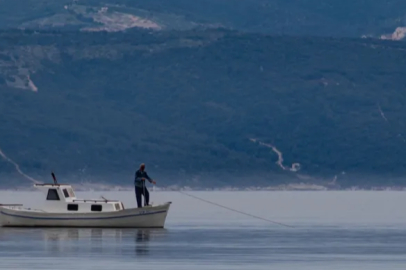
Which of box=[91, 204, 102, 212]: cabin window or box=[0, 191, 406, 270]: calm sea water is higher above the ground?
box=[91, 204, 102, 212]: cabin window

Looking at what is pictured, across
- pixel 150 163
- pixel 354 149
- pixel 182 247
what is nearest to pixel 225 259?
pixel 182 247

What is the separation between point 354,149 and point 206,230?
130410mm

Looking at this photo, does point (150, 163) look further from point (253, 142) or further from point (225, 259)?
point (225, 259)

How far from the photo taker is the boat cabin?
193ft

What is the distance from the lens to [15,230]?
189 feet

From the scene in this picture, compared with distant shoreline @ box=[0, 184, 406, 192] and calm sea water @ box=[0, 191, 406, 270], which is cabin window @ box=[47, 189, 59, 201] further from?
distant shoreline @ box=[0, 184, 406, 192]

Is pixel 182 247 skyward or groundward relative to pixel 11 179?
groundward

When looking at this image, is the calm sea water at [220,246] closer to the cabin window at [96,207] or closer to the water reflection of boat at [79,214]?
the water reflection of boat at [79,214]

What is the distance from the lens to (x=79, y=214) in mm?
58688

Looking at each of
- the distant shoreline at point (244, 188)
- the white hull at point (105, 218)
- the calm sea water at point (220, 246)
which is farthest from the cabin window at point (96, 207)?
the distant shoreline at point (244, 188)

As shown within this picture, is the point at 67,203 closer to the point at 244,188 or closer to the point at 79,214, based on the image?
the point at 79,214

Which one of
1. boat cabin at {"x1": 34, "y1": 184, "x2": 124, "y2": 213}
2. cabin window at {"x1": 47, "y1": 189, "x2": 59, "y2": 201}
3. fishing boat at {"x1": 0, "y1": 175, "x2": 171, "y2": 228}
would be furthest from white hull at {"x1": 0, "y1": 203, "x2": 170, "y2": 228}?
cabin window at {"x1": 47, "y1": 189, "x2": 59, "y2": 201}

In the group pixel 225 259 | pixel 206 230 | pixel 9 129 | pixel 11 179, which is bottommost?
pixel 225 259

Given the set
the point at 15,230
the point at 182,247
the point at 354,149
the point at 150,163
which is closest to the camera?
the point at 182,247
